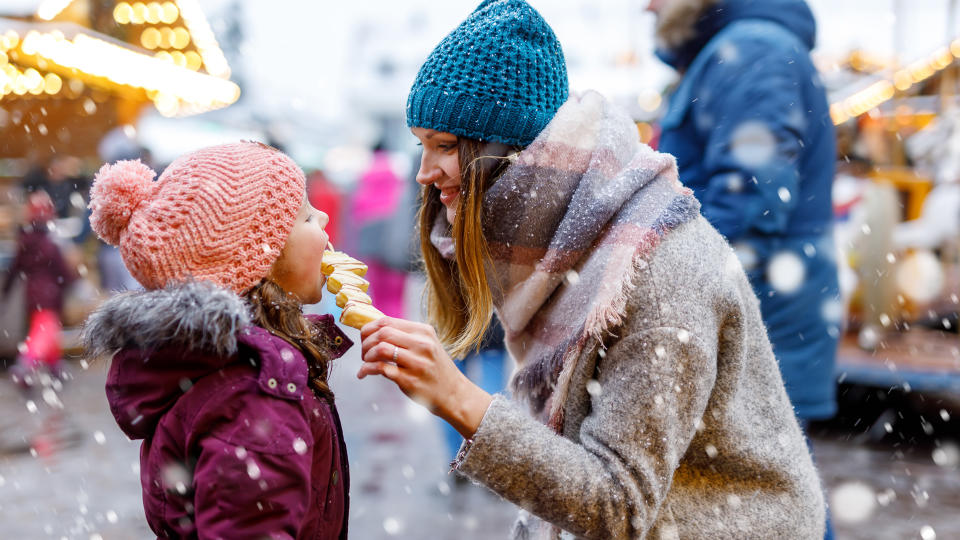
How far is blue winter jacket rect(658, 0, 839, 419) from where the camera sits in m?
2.40

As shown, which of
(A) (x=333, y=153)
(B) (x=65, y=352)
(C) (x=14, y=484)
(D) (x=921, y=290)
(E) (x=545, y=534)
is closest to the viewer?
(E) (x=545, y=534)

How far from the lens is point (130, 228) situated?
153 cm

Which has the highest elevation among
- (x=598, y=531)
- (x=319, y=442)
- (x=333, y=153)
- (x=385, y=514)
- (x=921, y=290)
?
(x=319, y=442)

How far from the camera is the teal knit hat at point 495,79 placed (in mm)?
1617

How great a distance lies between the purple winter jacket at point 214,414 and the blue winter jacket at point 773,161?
149 centimetres

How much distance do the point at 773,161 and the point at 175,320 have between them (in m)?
1.76

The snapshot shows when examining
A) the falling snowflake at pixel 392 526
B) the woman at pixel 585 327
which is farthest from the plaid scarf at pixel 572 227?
the falling snowflake at pixel 392 526

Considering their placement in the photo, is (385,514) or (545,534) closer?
(545,534)

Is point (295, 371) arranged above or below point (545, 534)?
above

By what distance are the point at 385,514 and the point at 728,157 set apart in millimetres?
2600

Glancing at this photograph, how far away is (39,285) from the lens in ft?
23.0

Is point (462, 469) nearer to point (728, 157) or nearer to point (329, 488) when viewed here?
point (329, 488)

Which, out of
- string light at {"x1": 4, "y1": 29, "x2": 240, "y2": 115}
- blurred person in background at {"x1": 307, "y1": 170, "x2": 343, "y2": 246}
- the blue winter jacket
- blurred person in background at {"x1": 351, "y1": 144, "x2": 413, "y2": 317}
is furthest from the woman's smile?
blurred person in background at {"x1": 307, "y1": 170, "x2": 343, "y2": 246}

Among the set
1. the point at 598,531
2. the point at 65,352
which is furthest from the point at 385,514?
the point at 65,352
